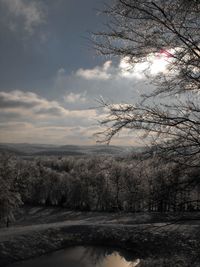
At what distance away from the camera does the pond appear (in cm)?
2967

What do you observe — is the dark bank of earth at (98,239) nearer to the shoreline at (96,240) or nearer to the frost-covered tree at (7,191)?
the shoreline at (96,240)

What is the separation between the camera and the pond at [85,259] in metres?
29.7

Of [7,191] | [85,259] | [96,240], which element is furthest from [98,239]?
[7,191]

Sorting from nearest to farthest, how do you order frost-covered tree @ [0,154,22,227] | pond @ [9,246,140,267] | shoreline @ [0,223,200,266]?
1. pond @ [9,246,140,267]
2. shoreline @ [0,223,200,266]
3. frost-covered tree @ [0,154,22,227]

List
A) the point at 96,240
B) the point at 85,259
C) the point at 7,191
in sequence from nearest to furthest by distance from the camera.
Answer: the point at 85,259
the point at 96,240
the point at 7,191

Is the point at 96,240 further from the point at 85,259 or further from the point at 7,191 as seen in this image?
the point at 7,191

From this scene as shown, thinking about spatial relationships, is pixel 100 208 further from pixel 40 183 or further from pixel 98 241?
pixel 98 241

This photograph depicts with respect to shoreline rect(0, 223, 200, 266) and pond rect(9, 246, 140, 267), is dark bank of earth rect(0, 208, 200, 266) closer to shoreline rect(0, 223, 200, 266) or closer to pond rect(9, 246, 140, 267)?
shoreline rect(0, 223, 200, 266)

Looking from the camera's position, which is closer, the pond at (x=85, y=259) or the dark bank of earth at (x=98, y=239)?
the pond at (x=85, y=259)

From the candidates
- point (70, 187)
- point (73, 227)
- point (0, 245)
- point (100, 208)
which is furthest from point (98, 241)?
point (70, 187)

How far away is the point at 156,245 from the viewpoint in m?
32.8

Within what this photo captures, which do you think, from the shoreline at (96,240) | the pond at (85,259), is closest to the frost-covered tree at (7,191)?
the shoreline at (96,240)

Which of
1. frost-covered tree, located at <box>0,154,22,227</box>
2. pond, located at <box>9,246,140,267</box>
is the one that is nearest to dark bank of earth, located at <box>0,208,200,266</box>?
pond, located at <box>9,246,140,267</box>

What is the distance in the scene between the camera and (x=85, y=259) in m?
31.0
